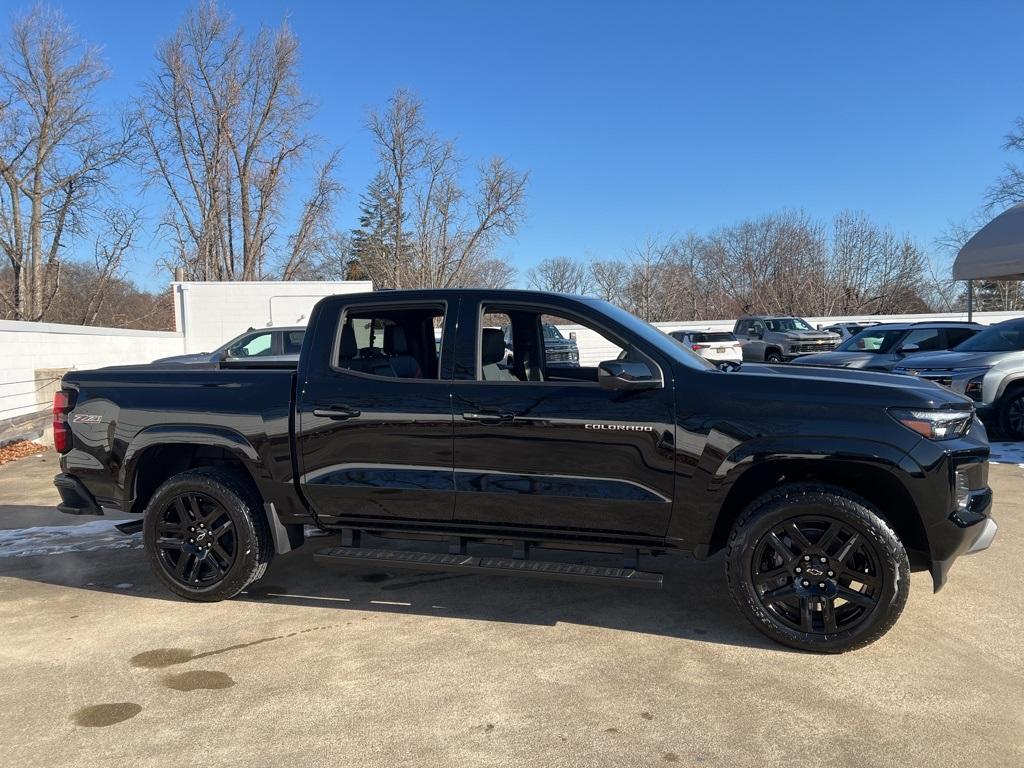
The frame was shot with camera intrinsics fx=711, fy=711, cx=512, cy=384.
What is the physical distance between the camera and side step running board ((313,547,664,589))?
3.77 m

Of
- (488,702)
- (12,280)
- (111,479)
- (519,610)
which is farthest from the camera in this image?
(12,280)

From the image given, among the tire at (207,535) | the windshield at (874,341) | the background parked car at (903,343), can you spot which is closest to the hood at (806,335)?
the windshield at (874,341)

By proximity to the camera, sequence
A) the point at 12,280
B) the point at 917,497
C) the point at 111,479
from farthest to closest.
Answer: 1. the point at 12,280
2. the point at 111,479
3. the point at 917,497

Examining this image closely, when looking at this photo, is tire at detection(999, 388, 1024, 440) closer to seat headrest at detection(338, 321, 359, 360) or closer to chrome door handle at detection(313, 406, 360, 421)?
seat headrest at detection(338, 321, 359, 360)

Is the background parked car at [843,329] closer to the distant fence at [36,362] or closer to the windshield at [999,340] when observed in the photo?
the windshield at [999,340]

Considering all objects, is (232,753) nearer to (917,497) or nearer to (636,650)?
(636,650)

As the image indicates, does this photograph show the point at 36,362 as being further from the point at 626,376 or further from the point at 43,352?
the point at 626,376

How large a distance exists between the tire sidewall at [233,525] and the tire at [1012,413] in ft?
30.8

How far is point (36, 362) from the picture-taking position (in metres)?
13.6

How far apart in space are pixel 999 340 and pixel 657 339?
8.49m

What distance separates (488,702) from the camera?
325 centimetres

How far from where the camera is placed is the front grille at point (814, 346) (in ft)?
75.9

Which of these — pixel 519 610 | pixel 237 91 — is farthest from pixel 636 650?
pixel 237 91

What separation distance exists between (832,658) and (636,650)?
3.24 ft
